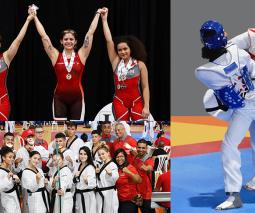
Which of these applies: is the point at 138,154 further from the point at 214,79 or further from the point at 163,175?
the point at 214,79

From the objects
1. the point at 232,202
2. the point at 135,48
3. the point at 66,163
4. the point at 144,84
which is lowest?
the point at 232,202

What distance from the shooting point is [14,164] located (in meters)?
A: 4.48

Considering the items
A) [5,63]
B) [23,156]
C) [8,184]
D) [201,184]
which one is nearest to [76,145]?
[23,156]

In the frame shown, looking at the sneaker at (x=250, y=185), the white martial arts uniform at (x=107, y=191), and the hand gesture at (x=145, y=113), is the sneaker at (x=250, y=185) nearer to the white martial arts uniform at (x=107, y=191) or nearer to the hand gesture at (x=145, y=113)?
the hand gesture at (x=145, y=113)

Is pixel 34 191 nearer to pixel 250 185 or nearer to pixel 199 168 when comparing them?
pixel 250 185

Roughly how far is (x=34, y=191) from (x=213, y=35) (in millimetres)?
2139

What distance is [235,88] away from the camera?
5.30 meters

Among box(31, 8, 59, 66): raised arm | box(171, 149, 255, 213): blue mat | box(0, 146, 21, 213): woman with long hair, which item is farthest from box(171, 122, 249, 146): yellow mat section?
box(0, 146, 21, 213): woman with long hair

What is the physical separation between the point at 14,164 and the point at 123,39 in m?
2.39

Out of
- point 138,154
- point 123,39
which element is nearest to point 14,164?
point 138,154

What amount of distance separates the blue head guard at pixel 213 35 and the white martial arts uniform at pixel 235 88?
12 centimetres

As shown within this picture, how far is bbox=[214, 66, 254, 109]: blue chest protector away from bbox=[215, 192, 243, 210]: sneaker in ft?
2.77

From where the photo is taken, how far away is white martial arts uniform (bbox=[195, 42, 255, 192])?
17.1 ft

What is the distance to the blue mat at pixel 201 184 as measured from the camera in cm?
541
